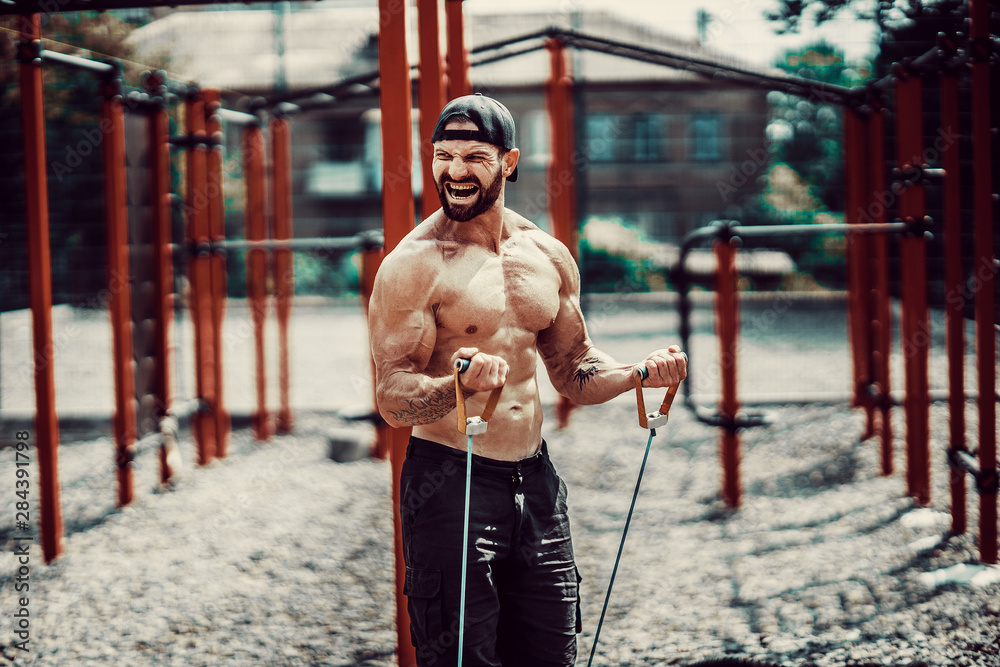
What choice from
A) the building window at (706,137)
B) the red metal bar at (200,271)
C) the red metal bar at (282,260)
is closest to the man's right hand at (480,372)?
the red metal bar at (200,271)

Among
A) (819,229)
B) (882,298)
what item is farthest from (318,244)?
(882,298)

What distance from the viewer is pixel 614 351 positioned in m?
9.32

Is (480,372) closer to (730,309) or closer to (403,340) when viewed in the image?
(403,340)

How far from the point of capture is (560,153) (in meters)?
5.77

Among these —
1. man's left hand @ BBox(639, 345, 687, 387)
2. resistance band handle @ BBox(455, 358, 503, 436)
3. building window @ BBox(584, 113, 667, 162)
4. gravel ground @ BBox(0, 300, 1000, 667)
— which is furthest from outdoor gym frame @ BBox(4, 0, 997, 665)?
building window @ BBox(584, 113, 667, 162)

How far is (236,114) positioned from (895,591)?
184 inches

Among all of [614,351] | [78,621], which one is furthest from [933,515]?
[614,351]

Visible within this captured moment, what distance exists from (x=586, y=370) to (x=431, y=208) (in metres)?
0.75

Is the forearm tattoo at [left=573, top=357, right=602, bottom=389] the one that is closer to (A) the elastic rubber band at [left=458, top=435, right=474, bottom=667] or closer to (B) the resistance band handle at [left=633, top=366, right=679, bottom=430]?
(B) the resistance band handle at [left=633, top=366, right=679, bottom=430]

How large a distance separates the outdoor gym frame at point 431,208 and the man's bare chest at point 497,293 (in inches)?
21.5

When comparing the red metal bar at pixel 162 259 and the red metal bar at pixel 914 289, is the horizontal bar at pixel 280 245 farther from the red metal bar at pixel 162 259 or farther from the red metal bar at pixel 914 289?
the red metal bar at pixel 914 289

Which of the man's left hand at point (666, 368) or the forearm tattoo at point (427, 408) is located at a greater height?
the man's left hand at point (666, 368)

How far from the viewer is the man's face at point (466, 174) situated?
1.81m

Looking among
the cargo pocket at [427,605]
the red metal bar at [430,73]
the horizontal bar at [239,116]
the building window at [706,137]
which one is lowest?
the cargo pocket at [427,605]
